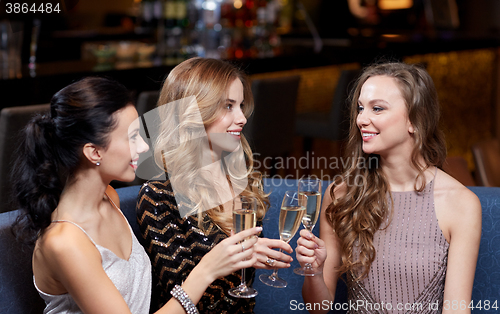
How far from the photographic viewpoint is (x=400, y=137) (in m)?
1.68

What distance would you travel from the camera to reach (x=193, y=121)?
1.73 m

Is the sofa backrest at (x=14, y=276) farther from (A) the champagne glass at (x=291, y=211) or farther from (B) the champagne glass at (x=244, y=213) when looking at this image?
(A) the champagne glass at (x=291, y=211)

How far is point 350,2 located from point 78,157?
7.68 m

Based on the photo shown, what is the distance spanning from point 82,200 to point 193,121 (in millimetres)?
483

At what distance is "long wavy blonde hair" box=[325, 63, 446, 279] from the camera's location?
169cm

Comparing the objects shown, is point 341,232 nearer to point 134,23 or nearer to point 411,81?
point 411,81

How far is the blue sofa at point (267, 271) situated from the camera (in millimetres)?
1518

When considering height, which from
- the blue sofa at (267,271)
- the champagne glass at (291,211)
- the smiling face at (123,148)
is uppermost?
the smiling face at (123,148)

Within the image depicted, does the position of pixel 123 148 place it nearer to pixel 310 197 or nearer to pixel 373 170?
pixel 310 197

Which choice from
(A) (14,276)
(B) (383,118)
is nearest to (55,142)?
(A) (14,276)

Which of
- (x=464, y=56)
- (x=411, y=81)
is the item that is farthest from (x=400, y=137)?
(x=464, y=56)

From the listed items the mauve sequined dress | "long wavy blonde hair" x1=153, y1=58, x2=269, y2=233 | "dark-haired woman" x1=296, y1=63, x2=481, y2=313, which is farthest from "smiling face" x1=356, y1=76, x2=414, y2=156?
"long wavy blonde hair" x1=153, y1=58, x2=269, y2=233

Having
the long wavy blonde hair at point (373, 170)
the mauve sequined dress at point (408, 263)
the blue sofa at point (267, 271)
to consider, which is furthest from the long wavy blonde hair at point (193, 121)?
the mauve sequined dress at point (408, 263)

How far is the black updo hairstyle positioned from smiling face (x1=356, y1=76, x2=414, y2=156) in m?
0.78
